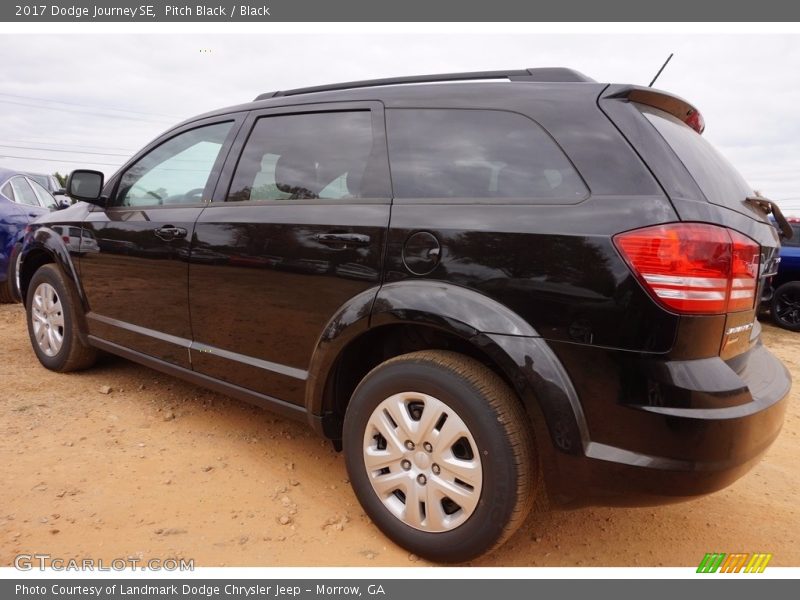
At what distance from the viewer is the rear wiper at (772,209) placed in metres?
2.11

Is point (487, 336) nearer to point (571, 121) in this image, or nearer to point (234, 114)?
point (571, 121)

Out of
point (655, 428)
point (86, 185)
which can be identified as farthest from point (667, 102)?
point (86, 185)

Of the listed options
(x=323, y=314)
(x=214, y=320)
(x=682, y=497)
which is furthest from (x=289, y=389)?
(x=682, y=497)

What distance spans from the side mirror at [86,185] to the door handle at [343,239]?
6.77 feet

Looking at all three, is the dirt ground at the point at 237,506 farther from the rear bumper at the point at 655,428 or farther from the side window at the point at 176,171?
the side window at the point at 176,171

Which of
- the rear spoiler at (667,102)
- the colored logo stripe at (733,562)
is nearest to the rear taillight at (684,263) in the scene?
the rear spoiler at (667,102)

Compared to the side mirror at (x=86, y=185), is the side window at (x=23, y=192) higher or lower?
lower

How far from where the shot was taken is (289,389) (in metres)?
2.44

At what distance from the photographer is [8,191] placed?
627 cm

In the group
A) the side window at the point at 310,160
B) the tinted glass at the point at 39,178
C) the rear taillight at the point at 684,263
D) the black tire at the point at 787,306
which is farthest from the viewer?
the black tire at the point at 787,306

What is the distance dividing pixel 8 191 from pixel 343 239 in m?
6.14

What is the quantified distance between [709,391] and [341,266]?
1.39 meters

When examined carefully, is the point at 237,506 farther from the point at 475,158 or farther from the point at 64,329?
the point at 64,329

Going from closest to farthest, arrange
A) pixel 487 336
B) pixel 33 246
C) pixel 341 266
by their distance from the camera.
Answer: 1. pixel 487 336
2. pixel 341 266
3. pixel 33 246
